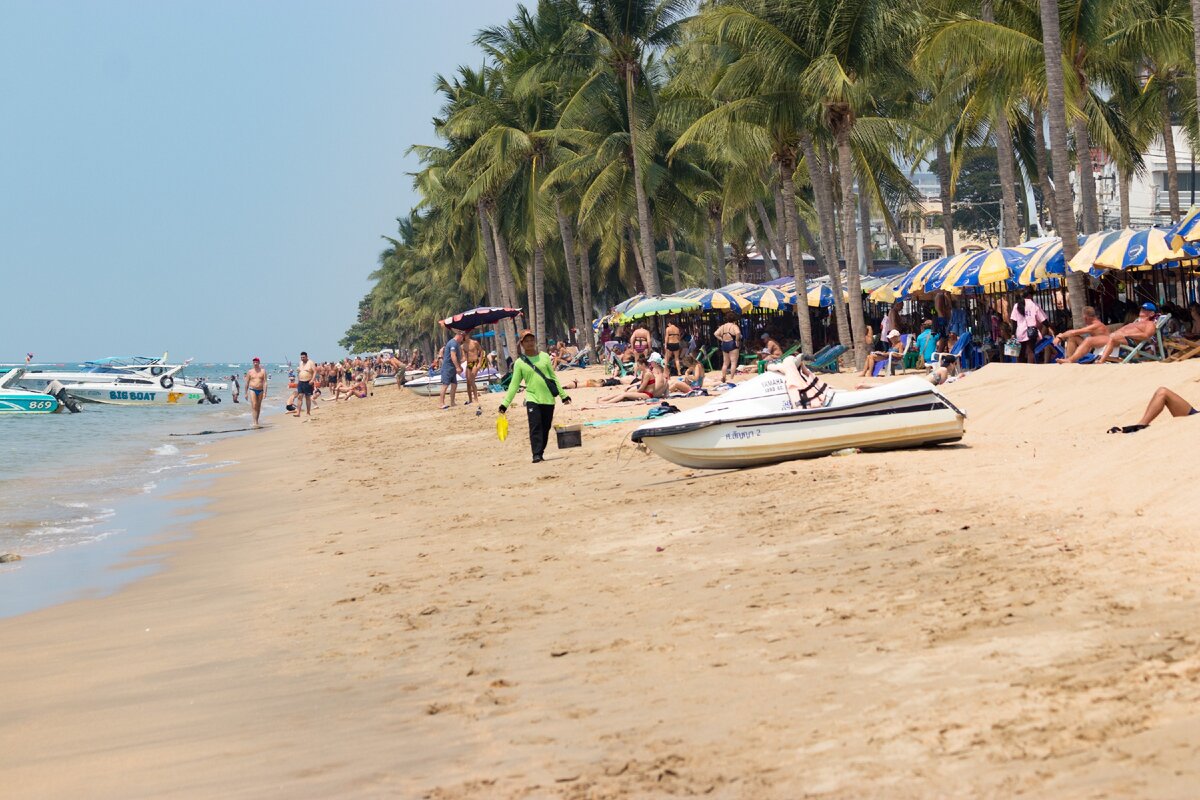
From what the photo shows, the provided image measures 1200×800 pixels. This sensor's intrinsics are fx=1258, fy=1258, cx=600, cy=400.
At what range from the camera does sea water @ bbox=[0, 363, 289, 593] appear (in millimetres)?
13391

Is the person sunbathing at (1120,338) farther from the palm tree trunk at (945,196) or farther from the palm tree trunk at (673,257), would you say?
the palm tree trunk at (673,257)

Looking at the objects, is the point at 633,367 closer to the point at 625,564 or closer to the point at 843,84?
the point at 843,84

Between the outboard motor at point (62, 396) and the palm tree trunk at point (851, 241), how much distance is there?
108 ft

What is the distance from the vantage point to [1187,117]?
102 feet

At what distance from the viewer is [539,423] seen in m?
14.6

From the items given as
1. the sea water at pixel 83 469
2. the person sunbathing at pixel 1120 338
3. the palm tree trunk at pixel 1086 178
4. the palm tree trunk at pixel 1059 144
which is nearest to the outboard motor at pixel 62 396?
the sea water at pixel 83 469

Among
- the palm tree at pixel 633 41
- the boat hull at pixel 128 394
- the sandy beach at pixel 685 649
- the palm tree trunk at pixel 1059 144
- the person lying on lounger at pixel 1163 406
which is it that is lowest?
the sandy beach at pixel 685 649

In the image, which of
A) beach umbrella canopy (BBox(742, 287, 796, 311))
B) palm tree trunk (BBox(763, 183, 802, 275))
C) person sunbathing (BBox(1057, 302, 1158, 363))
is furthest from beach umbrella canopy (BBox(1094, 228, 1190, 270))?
palm tree trunk (BBox(763, 183, 802, 275))

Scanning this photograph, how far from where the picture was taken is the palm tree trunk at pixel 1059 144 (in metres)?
18.3

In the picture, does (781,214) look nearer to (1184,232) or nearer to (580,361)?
(580,361)

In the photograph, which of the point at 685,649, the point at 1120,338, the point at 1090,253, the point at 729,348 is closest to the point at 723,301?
the point at 729,348

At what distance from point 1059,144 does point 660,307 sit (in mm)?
15109

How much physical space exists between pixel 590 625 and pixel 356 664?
114 cm

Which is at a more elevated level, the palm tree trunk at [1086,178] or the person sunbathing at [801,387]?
the palm tree trunk at [1086,178]
